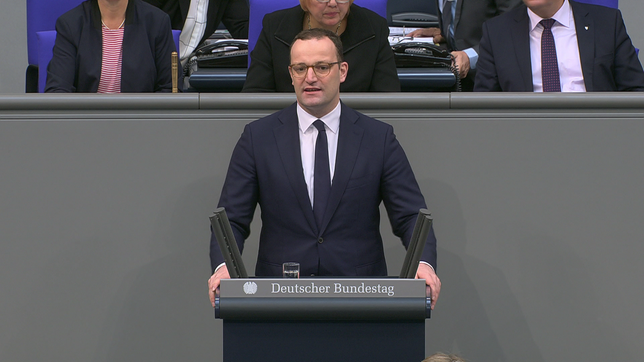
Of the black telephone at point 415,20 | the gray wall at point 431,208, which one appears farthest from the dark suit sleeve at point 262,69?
the black telephone at point 415,20

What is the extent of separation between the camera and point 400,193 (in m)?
1.91

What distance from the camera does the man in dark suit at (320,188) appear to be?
1906mm

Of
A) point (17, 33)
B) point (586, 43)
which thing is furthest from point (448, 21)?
point (17, 33)

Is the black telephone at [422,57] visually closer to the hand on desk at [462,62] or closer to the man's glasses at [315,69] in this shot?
the hand on desk at [462,62]

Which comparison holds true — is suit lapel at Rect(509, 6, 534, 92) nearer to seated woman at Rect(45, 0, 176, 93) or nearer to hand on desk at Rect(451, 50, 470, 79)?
hand on desk at Rect(451, 50, 470, 79)

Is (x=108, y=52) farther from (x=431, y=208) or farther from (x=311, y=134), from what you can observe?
(x=431, y=208)

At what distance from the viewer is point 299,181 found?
1.92 meters

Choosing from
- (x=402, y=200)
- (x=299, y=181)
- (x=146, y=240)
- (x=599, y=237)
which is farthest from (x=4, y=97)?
(x=599, y=237)

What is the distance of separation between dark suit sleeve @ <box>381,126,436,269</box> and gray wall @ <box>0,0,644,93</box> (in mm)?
3118

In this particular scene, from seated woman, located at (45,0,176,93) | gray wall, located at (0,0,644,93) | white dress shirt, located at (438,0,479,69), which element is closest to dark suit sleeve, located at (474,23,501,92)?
white dress shirt, located at (438,0,479,69)

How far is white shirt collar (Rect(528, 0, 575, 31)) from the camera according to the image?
2686 mm

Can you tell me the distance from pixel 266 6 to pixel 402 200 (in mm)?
1422

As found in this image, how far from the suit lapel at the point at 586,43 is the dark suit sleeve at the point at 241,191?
1279 mm

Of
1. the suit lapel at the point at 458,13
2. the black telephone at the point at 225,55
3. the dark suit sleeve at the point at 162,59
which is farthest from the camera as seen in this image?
the suit lapel at the point at 458,13
